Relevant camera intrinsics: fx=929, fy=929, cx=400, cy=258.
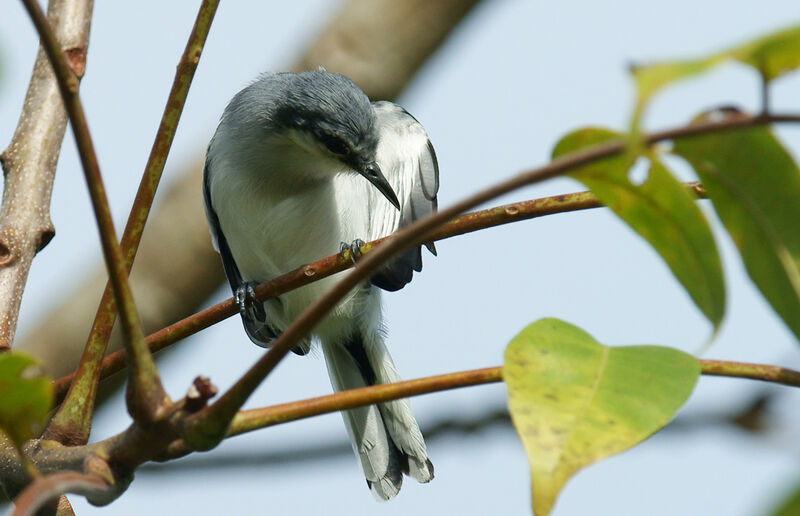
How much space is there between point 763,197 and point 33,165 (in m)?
1.70

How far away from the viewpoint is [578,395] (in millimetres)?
1080

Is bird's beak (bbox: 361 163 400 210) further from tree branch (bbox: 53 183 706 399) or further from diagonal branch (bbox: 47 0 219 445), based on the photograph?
diagonal branch (bbox: 47 0 219 445)

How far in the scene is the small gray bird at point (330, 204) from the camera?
135 inches

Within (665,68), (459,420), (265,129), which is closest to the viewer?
(665,68)

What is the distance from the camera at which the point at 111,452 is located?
127cm

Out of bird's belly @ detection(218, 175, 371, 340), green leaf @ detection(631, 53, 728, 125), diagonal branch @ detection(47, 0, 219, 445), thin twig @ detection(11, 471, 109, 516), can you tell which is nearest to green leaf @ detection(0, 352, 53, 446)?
thin twig @ detection(11, 471, 109, 516)

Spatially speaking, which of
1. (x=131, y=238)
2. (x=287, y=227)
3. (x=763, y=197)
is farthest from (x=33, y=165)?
(x=763, y=197)

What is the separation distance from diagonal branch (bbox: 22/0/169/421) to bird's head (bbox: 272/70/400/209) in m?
2.21

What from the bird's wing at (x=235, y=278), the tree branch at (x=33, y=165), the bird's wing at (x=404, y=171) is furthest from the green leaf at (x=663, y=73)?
the bird's wing at (x=235, y=278)

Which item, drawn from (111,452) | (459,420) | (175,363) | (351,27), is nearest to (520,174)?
(111,452)

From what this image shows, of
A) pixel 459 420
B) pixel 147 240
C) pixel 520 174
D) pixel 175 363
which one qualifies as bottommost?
pixel 175 363

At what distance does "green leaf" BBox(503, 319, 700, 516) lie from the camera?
39.1 inches

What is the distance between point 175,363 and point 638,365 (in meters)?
4.00

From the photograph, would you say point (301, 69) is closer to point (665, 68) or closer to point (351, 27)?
point (351, 27)
